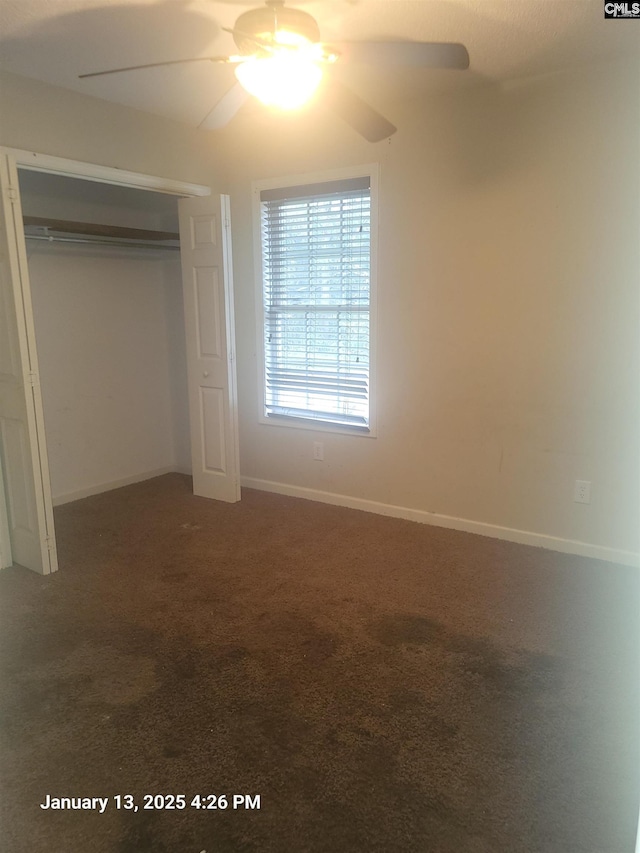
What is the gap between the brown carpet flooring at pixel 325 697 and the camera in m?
1.68

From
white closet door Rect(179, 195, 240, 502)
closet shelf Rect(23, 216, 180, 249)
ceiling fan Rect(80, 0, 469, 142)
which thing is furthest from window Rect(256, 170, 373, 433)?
ceiling fan Rect(80, 0, 469, 142)

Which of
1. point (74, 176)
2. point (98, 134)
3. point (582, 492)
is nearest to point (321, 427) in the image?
point (582, 492)

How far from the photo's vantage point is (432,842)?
1607 millimetres

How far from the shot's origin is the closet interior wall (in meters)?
4.08

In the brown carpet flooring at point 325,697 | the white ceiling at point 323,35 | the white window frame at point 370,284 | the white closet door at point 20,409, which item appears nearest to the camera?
the brown carpet flooring at point 325,697

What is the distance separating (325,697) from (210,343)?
267 centimetres

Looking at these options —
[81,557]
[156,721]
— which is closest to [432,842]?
[156,721]

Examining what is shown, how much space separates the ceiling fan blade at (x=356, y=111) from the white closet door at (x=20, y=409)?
169 centimetres

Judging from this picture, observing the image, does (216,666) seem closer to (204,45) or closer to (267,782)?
(267,782)

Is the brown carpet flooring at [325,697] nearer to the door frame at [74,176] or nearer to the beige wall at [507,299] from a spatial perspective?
the beige wall at [507,299]

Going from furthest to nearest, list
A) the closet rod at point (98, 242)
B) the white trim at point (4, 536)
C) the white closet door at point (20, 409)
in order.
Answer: the closet rod at point (98, 242)
the white trim at point (4, 536)
the white closet door at point (20, 409)

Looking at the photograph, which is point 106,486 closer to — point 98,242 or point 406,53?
point 98,242

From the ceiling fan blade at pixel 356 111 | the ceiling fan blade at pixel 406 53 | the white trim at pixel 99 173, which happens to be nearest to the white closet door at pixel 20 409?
the white trim at pixel 99 173

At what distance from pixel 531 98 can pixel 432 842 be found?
11.1 ft
